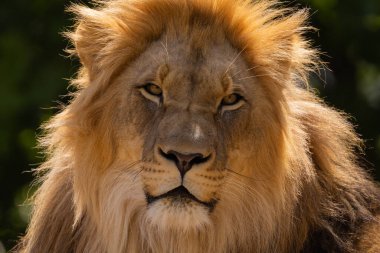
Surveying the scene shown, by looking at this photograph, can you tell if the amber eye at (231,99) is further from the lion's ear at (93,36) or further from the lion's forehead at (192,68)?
the lion's ear at (93,36)

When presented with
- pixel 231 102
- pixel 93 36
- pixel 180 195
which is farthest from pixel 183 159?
pixel 93 36

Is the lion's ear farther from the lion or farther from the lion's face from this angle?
the lion's face

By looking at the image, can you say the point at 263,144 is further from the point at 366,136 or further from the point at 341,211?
the point at 366,136

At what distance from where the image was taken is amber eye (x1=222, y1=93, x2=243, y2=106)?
5405 millimetres

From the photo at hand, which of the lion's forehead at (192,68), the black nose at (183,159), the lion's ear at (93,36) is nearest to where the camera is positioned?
the black nose at (183,159)

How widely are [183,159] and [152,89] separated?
1.48 feet

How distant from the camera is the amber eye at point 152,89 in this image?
5410mm

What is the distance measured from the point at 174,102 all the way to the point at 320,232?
2.75 ft

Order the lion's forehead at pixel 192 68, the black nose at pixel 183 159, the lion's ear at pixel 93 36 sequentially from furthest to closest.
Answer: the lion's ear at pixel 93 36
the lion's forehead at pixel 192 68
the black nose at pixel 183 159

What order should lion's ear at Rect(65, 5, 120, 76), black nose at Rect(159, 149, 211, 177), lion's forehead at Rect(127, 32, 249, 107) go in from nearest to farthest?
black nose at Rect(159, 149, 211, 177), lion's forehead at Rect(127, 32, 249, 107), lion's ear at Rect(65, 5, 120, 76)

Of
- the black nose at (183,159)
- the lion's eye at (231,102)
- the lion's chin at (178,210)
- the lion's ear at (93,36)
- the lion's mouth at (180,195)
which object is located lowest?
the lion's chin at (178,210)

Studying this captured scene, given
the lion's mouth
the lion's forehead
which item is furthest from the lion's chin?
the lion's forehead

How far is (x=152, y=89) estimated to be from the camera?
5.43 metres

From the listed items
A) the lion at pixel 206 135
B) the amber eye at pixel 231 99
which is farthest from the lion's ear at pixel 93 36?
the amber eye at pixel 231 99
